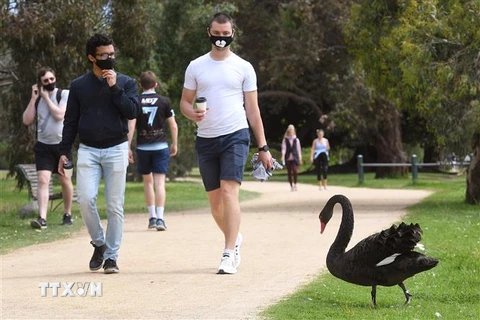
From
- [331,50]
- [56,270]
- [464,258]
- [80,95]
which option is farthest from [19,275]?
[331,50]

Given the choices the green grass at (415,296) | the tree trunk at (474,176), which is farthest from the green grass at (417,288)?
the tree trunk at (474,176)

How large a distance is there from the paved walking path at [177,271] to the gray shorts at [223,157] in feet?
3.07

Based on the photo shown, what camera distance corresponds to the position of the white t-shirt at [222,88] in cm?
1036

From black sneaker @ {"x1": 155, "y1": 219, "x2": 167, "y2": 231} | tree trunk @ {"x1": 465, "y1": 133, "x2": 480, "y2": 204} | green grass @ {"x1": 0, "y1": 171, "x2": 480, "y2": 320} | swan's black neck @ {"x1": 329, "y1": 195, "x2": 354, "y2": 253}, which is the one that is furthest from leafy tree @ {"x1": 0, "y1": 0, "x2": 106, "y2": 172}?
swan's black neck @ {"x1": 329, "y1": 195, "x2": 354, "y2": 253}

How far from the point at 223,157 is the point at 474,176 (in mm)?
11292

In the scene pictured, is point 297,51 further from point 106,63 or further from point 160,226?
point 106,63

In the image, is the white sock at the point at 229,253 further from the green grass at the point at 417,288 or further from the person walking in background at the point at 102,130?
the person walking in background at the point at 102,130

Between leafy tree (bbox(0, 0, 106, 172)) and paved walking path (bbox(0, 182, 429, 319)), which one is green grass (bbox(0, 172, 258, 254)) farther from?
leafy tree (bbox(0, 0, 106, 172))

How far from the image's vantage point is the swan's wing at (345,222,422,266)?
7863mm

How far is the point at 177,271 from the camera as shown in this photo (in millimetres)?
10648

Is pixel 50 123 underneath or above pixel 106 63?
underneath

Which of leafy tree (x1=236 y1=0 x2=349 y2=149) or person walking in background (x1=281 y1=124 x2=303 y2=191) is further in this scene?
leafy tree (x1=236 y1=0 x2=349 y2=149)

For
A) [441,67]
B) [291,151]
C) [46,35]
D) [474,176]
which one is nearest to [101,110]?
[441,67]

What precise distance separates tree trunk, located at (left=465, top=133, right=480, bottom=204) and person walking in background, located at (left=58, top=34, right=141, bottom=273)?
37.0ft
